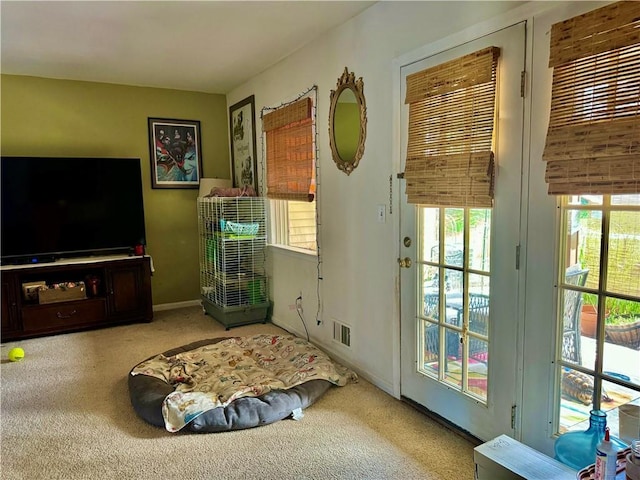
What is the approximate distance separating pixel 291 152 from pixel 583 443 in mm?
2869

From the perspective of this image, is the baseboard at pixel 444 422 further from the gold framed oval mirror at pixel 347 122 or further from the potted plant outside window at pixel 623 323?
the gold framed oval mirror at pixel 347 122

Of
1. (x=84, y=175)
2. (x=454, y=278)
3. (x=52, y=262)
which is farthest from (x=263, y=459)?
(x=84, y=175)

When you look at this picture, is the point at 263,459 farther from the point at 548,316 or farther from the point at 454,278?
the point at 548,316

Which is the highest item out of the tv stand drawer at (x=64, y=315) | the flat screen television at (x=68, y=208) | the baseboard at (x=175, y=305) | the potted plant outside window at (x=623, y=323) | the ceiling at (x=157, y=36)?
the ceiling at (x=157, y=36)

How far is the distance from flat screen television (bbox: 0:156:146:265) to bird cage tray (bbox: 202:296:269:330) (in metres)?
1.12

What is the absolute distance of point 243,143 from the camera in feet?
15.8

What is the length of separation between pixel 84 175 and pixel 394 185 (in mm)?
3164

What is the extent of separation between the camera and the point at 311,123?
347cm

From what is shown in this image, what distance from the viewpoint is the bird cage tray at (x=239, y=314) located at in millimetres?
4160

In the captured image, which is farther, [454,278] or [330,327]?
[330,327]

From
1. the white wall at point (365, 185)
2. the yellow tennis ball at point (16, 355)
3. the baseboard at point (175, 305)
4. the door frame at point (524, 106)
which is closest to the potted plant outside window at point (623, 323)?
the door frame at point (524, 106)

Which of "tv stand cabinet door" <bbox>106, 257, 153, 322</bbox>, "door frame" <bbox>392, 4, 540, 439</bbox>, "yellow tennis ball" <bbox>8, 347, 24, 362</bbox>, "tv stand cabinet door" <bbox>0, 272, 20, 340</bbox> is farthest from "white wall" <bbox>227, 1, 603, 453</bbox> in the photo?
"tv stand cabinet door" <bbox>0, 272, 20, 340</bbox>

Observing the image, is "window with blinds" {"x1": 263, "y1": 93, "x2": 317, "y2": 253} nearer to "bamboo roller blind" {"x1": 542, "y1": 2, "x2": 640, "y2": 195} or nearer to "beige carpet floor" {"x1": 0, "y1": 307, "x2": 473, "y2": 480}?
"beige carpet floor" {"x1": 0, "y1": 307, "x2": 473, "y2": 480}

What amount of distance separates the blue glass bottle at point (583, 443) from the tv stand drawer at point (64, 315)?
3941 millimetres
